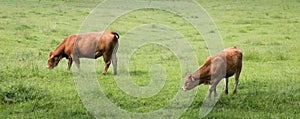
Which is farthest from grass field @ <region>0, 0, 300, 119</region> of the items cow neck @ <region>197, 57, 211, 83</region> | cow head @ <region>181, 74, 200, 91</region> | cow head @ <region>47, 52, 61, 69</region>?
cow neck @ <region>197, 57, 211, 83</region>

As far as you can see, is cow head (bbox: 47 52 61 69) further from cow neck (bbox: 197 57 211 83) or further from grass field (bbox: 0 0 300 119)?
cow neck (bbox: 197 57 211 83)

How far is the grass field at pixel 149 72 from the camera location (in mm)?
9672

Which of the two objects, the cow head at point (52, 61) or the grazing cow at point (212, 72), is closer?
the grazing cow at point (212, 72)

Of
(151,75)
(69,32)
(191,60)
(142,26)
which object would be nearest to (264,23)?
(142,26)

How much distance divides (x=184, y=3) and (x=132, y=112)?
123 feet

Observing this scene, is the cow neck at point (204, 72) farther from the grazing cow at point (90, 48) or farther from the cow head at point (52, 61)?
the cow head at point (52, 61)

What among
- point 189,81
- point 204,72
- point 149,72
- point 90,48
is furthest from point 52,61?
point 204,72

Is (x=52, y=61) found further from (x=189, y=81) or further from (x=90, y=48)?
(x=189, y=81)

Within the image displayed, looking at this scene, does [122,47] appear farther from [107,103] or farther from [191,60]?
[107,103]

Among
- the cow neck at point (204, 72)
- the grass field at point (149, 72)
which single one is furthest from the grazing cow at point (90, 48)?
the cow neck at point (204, 72)

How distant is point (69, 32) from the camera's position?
78.4 ft

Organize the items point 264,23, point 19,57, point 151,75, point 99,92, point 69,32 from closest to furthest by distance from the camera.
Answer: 1. point 99,92
2. point 151,75
3. point 19,57
4. point 69,32
5. point 264,23

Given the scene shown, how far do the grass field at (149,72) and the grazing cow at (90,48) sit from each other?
42cm

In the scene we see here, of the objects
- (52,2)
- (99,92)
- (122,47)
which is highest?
(99,92)
